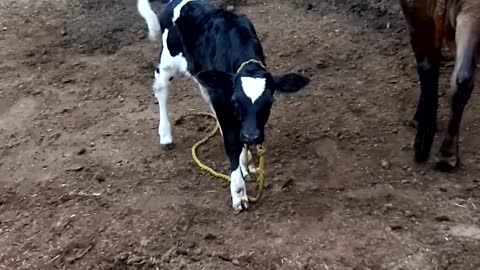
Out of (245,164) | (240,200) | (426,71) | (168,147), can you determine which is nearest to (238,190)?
(240,200)

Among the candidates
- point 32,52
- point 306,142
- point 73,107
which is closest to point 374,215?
point 306,142

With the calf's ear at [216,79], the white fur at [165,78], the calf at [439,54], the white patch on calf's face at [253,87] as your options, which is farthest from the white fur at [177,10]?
the calf at [439,54]

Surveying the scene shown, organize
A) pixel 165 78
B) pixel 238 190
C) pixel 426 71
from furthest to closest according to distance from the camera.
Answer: pixel 165 78, pixel 426 71, pixel 238 190

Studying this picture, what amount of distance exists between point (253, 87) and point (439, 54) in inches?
57.3

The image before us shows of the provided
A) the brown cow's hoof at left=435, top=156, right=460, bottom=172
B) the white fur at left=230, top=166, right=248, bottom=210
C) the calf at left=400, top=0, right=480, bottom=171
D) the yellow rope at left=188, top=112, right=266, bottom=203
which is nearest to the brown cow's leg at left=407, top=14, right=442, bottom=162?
the calf at left=400, top=0, right=480, bottom=171

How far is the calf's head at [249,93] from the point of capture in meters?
4.57

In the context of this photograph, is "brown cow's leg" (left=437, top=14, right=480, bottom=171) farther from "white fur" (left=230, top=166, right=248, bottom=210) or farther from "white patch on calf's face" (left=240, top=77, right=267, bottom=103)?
"white fur" (left=230, top=166, right=248, bottom=210)

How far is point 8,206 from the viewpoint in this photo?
5289mm

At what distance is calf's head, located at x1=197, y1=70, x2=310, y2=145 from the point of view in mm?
4570

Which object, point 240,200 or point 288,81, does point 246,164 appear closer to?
point 240,200

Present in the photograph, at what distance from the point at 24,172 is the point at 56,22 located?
2.91m

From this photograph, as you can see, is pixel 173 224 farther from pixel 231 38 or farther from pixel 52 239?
pixel 231 38

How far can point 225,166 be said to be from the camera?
5.57 metres

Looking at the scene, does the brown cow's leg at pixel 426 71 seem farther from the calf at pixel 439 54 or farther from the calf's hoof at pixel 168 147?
the calf's hoof at pixel 168 147
